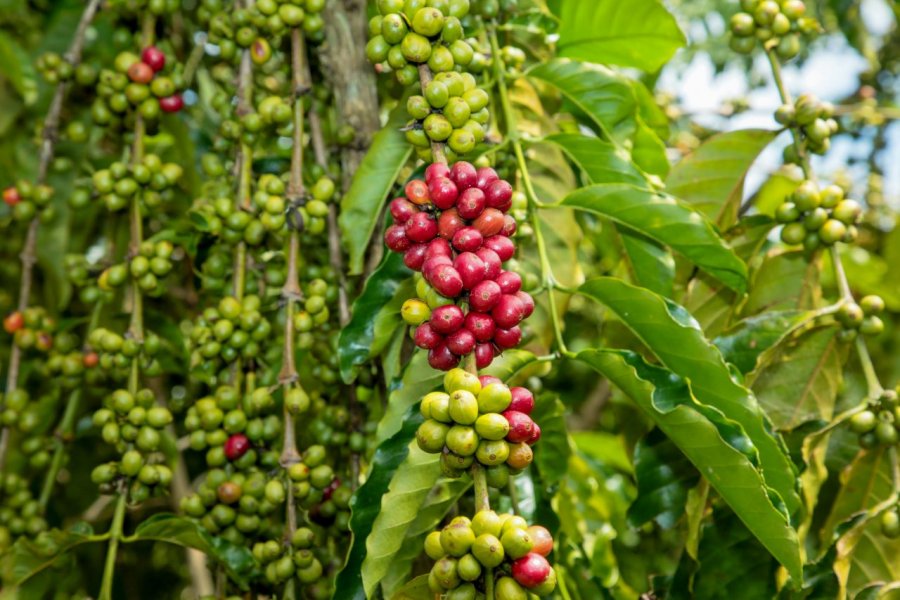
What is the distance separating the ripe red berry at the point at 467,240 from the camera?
3.57 feet

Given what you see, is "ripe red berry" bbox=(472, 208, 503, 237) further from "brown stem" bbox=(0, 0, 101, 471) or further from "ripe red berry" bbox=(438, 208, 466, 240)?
"brown stem" bbox=(0, 0, 101, 471)

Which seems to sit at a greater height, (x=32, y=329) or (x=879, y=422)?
(x=879, y=422)

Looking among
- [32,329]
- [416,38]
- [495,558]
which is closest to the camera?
[495,558]

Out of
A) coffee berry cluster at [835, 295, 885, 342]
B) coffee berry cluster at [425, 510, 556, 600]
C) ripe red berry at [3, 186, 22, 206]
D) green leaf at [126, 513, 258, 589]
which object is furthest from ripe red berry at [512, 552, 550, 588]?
ripe red berry at [3, 186, 22, 206]

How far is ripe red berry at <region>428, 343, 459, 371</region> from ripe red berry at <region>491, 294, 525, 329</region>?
0.23 ft

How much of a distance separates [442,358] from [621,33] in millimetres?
878

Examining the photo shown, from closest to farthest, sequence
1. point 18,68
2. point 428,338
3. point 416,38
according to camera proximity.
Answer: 1. point 428,338
2. point 416,38
3. point 18,68

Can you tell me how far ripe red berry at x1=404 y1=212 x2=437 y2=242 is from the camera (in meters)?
1.12

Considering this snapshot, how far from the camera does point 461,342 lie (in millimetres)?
1055

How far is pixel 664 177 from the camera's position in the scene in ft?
5.68

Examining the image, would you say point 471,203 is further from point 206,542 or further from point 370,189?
point 206,542

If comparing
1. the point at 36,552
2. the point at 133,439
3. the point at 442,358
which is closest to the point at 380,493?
the point at 442,358

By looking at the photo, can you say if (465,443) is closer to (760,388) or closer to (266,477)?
(266,477)

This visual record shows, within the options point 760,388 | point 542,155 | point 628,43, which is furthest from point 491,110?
point 760,388
